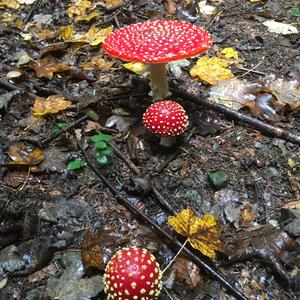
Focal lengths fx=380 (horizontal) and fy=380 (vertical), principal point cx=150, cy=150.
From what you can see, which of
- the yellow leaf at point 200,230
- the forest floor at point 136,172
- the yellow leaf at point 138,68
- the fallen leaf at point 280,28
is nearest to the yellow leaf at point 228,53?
the forest floor at point 136,172

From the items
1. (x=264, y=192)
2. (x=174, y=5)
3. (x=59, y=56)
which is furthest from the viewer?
(x=174, y=5)

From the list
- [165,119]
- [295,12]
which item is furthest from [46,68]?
[295,12]

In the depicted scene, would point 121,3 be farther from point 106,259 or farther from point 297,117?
point 106,259

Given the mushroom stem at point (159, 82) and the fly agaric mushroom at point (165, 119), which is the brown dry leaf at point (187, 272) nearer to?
the fly agaric mushroom at point (165, 119)

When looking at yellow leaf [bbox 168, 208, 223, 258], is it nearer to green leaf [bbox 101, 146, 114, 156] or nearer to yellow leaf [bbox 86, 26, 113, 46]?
green leaf [bbox 101, 146, 114, 156]

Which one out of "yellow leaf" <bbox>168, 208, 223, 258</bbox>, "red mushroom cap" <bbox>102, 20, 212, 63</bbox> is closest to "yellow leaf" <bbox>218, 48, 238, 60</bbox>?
"red mushroom cap" <bbox>102, 20, 212, 63</bbox>

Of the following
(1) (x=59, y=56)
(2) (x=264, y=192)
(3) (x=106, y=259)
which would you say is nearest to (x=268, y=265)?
(2) (x=264, y=192)
